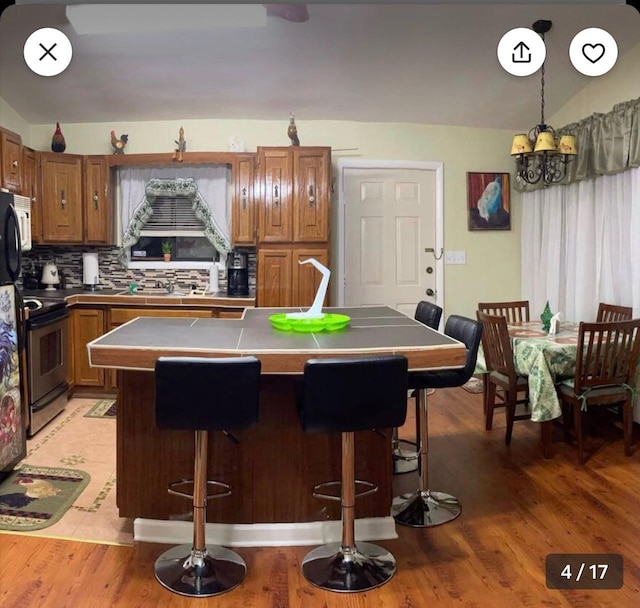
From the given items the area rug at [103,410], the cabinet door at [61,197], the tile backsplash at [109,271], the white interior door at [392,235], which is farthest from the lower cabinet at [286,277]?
the cabinet door at [61,197]

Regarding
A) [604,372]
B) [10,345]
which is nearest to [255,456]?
[10,345]

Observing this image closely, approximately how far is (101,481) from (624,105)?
3940mm

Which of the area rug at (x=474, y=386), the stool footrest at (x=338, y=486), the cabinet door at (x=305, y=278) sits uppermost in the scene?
the cabinet door at (x=305, y=278)

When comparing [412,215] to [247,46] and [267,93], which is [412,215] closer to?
[267,93]

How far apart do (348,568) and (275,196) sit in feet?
9.70

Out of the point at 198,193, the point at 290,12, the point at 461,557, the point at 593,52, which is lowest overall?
the point at 461,557

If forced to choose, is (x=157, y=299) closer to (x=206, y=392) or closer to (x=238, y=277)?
(x=238, y=277)

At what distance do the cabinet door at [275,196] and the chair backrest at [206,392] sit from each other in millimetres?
2601

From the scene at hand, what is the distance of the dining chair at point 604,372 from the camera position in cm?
307

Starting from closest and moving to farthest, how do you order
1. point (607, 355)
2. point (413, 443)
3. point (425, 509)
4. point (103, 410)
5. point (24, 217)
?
point (425, 509)
point (607, 355)
point (413, 443)
point (24, 217)
point (103, 410)

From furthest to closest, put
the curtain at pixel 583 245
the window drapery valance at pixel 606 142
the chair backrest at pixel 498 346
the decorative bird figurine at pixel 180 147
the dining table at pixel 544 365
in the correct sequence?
the decorative bird figurine at pixel 180 147 < the curtain at pixel 583 245 < the window drapery valance at pixel 606 142 < the chair backrest at pixel 498 346 < the dining table at pixel 544 365

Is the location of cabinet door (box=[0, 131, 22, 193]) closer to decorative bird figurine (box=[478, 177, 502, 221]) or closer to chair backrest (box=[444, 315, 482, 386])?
chair backrest (box=[444, 315, 482, 386])

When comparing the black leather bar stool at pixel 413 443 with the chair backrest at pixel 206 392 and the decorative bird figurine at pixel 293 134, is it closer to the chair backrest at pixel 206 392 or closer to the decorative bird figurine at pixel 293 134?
the chair backrest at pixel 206 392

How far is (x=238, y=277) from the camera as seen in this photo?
4.55m
